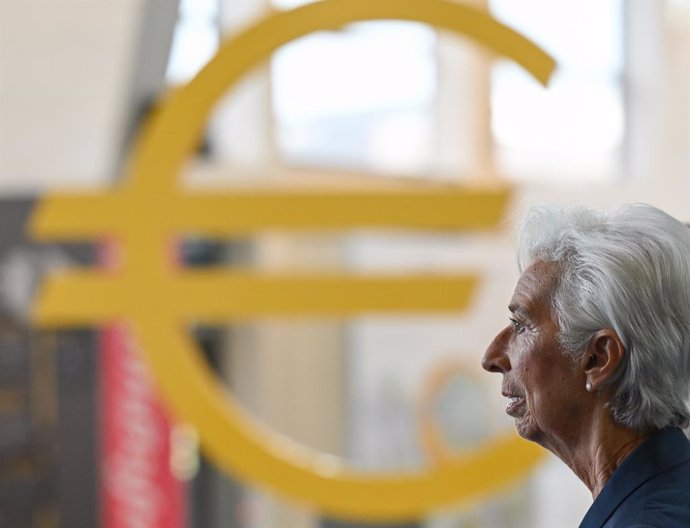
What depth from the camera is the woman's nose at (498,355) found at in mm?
1510

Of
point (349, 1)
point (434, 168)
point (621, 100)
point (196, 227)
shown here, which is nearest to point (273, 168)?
point (434, 168)

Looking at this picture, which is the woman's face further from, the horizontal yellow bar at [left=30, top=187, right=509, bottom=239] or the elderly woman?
the horizontal yellow bar at [left=30, top=187, right=509, bottom=239]

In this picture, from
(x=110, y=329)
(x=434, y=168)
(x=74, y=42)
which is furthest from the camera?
(x=434, y=168)

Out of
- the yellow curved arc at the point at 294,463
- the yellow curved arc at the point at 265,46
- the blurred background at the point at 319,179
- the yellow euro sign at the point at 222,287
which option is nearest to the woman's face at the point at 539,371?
the yellow curved arc at the point at 265,46

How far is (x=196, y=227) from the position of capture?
15.8ft

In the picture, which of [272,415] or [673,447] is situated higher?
[673,447]

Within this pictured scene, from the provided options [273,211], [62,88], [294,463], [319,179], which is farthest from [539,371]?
[319,179]

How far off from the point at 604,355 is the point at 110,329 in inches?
247

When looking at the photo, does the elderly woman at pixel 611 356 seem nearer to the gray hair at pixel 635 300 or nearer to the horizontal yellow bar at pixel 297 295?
the gray hair at pixel 635 300

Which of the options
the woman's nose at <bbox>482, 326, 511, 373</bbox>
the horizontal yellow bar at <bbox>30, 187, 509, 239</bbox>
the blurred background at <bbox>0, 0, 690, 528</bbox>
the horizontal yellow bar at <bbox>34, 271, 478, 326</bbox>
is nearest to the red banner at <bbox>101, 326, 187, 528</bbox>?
the blurred background at <bbox>0, 0, 690, 528</bbox>

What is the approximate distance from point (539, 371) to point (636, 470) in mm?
152

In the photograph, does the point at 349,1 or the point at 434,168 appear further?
the point at 434,168

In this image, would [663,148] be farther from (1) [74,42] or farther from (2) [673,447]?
(2) [673,447]

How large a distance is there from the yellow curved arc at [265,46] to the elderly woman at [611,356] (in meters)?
1.71
